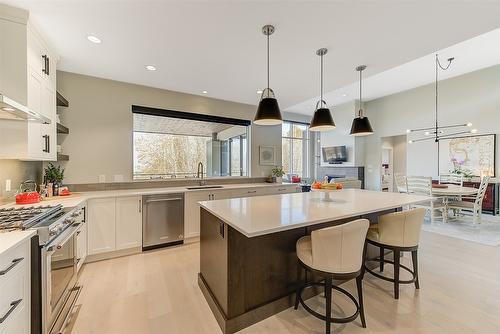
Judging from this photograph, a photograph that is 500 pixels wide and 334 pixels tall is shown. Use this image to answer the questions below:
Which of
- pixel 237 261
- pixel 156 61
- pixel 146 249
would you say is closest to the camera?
pixel 237 261

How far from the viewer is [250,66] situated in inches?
120

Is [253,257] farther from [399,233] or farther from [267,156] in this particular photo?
[267,156]

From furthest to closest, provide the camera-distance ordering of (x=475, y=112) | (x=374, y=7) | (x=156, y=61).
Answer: (x=475, y=112) < (x=156, y=61) < (x=374, y=7)

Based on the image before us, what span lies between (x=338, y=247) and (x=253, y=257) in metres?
0.69

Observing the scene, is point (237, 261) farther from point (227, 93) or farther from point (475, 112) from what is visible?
point (475, 112)

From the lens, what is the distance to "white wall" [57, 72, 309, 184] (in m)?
3.20

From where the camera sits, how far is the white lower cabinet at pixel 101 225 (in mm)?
2812

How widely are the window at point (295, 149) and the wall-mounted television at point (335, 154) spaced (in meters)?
0.71

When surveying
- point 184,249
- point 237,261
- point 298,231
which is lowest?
point 184,249

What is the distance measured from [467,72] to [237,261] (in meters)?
7.30

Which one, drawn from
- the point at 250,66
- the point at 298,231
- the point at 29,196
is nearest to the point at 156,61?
the point at 250,66

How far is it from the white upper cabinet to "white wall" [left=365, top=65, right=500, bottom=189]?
8.26 m

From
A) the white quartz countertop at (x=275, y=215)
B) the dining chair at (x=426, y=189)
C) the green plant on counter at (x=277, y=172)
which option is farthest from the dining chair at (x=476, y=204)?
the green plant on counter at (x=277, y=172)

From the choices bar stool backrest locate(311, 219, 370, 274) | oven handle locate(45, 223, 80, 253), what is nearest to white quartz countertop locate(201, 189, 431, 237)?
bar stool backrest locate(311, 219, 370, 274)
